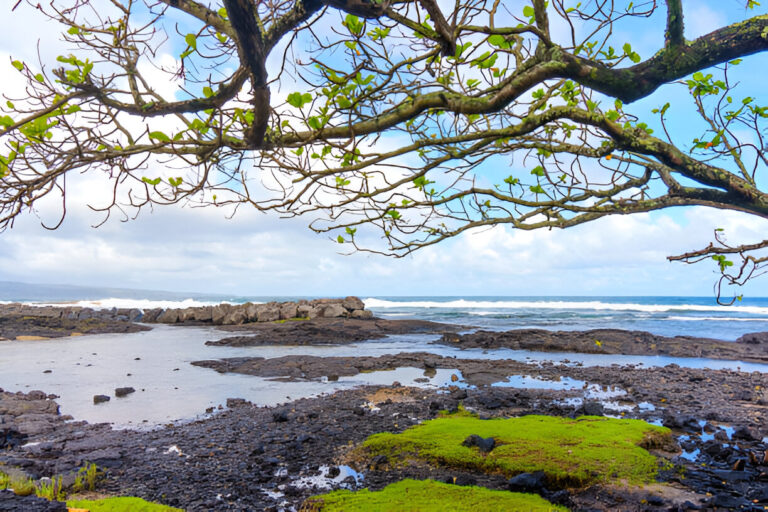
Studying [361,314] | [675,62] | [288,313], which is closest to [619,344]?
[361,314]

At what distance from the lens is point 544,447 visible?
4.21m

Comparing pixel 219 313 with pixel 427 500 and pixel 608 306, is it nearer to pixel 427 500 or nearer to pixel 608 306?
pixel 427 500

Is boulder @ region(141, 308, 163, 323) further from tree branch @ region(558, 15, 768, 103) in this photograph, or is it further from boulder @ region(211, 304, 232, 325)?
tree branch @ region(558, 15, 768, 103)

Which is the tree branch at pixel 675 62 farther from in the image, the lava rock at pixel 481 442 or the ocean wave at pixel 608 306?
the ocean wave at pixel 608 306

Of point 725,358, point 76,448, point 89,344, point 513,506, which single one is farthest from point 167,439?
point 725,358

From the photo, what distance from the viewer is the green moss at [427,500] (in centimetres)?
316

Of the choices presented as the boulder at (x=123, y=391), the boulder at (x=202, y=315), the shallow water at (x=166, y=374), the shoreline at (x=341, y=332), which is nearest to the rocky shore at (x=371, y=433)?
the shallow water at (x=166, y=374)

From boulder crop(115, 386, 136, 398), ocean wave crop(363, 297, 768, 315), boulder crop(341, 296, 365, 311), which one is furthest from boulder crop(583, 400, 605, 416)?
ocean wave crop(363, 297, 768, 315)

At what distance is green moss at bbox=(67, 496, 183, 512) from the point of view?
3.07 metres

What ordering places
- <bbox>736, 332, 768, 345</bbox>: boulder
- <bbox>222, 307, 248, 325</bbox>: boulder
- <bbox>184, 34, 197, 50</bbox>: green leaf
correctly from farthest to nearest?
<bbox>222, 307, 248, 325</bbox>: boulder < <bbox>736, 332, 768, 345</bbox>: boulder < <bbox>184, 34, 197, 50</bbox>: green leaf

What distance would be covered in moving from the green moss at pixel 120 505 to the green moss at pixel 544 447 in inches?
77.3

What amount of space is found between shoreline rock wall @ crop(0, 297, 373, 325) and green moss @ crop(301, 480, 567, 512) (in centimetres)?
2021

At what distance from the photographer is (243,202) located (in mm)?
4438

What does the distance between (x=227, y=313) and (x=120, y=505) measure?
2363 centimetres
